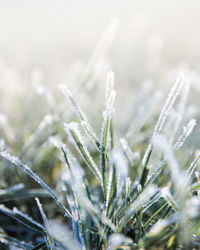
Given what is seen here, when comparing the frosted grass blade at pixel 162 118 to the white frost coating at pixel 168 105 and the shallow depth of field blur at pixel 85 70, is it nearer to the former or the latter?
the white frost coating at pixel 168 105

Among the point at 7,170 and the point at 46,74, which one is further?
the point at 46,74

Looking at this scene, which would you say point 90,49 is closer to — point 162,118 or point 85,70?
point 85,70

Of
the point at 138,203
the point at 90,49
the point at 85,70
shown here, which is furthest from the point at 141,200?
the point at 90,49

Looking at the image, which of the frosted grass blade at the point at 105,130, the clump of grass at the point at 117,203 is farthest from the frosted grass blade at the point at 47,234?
the frosted grass blade at the point at 105,130

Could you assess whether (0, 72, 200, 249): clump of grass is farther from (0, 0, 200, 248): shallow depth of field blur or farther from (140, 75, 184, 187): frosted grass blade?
(0, 0, 200, 248): shallow depth of field blur

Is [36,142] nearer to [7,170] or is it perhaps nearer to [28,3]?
[7,170]

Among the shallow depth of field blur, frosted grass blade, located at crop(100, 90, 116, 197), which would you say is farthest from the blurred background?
frosted grass blade, located at crop(100, 90, 116, 197)

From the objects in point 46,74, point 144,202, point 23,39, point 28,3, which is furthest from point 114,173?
point 28,3

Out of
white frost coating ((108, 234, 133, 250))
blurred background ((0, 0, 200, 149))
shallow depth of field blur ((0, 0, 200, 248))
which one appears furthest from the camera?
blurred background ((0, 0, 200, 149))

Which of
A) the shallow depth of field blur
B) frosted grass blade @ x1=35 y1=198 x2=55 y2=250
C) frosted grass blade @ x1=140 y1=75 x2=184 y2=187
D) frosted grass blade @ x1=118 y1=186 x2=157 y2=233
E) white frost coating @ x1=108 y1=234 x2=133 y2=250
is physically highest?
the shallow depth of field blur

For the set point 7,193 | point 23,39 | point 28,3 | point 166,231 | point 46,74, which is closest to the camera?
point 166,231
